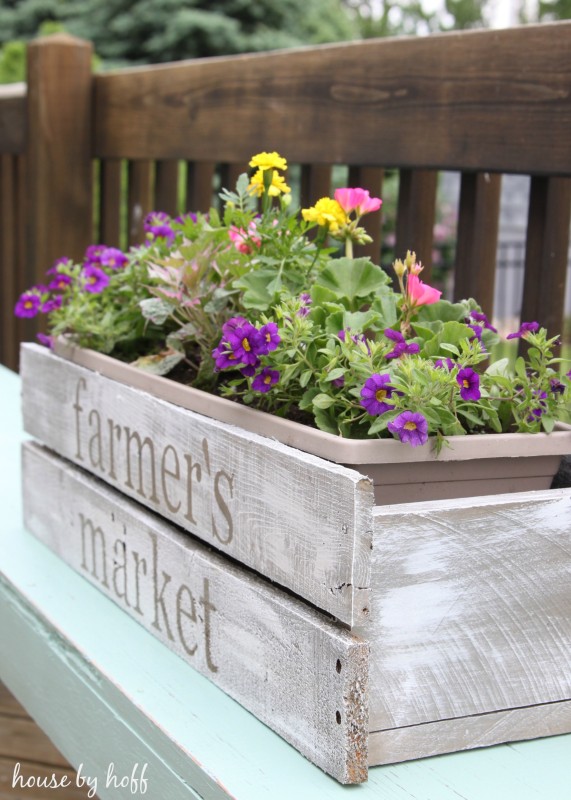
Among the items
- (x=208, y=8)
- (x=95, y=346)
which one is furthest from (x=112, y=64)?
(x=95, y=346)

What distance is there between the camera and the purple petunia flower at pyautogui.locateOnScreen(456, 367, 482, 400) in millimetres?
795

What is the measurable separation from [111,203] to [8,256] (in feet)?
2.07

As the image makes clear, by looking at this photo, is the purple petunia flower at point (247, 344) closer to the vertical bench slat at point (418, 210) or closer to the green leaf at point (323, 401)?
the green leaf at point (323, 401)

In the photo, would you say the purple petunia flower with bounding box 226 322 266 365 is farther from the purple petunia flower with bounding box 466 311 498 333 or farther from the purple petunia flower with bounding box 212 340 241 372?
→ the purple petunia flower with bounding box 466 311 498 333

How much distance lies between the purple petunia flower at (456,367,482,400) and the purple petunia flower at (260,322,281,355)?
0.16 metres

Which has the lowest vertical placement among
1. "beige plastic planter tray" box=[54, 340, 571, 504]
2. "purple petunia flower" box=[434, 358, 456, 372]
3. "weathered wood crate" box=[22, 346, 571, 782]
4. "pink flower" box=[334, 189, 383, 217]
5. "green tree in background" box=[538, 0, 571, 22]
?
"weathered wood crate" box=[22, 346, 571, 782]

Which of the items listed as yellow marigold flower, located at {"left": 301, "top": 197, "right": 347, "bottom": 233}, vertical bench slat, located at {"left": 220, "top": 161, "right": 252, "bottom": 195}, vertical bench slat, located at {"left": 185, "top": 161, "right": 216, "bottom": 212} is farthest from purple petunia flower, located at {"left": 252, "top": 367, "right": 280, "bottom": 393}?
vertical bench slat, located at {"left": 185, "top": 161, "right": 216, "bottom": 212}

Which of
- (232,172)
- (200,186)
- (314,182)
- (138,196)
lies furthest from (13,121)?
(314,182)

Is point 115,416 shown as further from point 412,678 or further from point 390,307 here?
point 412,678

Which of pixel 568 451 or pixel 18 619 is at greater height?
pixel 568 451

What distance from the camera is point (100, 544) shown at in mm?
1146

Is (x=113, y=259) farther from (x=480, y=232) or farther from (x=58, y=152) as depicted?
(x=58, y=152)

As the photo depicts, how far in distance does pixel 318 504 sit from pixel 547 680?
26 centimetres

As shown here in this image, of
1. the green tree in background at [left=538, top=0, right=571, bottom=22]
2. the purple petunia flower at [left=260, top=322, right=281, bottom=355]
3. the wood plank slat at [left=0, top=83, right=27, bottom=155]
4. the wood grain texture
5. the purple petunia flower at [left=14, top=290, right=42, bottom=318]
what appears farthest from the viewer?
the green tree in background at [left=538, top=0, right=571, bottom=22]
